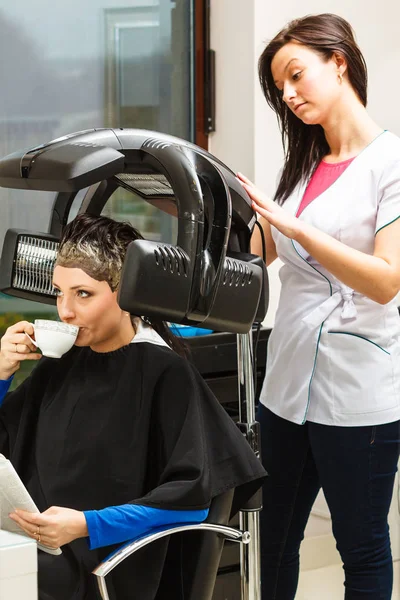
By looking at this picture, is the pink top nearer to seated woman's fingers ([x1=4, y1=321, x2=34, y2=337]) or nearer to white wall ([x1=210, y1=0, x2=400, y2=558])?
seated woman's fingers ([x1=4, y1=321, x2=34, y2=337])

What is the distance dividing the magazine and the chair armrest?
0.30ft

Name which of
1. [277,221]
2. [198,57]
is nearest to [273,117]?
[198,57]

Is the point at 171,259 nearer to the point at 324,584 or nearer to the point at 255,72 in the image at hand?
the point at 255,72

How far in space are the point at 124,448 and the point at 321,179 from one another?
0.83 m

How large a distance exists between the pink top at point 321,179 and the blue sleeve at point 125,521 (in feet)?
2.74

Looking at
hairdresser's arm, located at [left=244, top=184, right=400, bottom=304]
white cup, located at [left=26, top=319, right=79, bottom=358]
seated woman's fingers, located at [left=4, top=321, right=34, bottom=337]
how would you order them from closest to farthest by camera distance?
white cup, located at [left=26, top=319, right=79, bottom=358] < seated woman's fingers, located at [left=4, top=321, right=34, bottom=337] < hairdresser's arm, located at [left=244, top=184, right=400, bottom=304]

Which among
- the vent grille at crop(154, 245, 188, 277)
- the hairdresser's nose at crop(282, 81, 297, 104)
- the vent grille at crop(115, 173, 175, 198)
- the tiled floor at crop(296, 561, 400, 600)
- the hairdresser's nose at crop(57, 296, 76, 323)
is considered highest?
the hairdresser's nose at crop(282, 81, 297, 104)

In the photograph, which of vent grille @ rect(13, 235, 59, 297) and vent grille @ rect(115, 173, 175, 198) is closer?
vent grille @ rect(115, 173, 175, 198)

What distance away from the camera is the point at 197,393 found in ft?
5.50

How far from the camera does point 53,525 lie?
1.40 meters

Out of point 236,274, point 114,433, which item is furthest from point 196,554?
point 236,274

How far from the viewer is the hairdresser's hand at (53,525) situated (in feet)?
4.49

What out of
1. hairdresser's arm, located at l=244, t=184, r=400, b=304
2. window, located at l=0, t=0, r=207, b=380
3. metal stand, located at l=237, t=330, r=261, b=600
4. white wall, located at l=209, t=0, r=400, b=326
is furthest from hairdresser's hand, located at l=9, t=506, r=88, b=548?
white wall, located at l=209, t=0, r=400, b=326

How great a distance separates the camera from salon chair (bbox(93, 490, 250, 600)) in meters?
1.57
